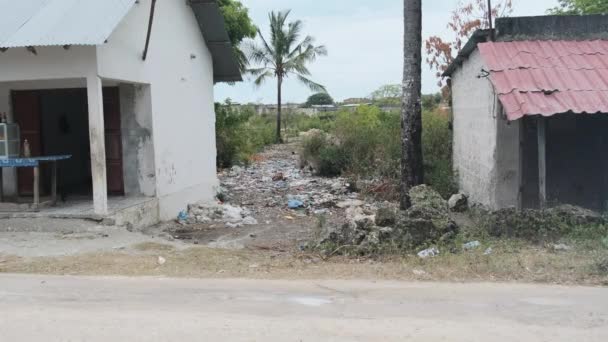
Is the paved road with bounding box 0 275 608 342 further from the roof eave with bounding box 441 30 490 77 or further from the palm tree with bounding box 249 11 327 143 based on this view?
the palm tree with bounding box 249 11 327 143

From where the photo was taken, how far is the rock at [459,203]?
1299cm

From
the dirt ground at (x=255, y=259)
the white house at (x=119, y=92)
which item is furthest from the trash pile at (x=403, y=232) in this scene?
the white house at (x=119, y=92)

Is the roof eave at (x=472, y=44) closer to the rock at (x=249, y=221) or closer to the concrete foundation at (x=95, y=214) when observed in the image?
the rock at (x=249, y=221)

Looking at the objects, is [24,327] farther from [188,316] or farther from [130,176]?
[130,176]

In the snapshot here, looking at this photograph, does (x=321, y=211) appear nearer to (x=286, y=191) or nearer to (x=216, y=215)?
(x=216, y=215)

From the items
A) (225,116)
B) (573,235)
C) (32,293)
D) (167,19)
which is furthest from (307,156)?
(32,293)

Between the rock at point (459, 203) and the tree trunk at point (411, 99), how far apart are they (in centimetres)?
187

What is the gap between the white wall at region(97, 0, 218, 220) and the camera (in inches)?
432

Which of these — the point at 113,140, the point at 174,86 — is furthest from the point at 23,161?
the point at 174,86

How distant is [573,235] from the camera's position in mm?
8508

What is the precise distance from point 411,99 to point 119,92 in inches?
230

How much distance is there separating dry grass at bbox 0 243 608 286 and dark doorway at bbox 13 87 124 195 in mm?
4121

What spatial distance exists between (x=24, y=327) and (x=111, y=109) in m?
7.54

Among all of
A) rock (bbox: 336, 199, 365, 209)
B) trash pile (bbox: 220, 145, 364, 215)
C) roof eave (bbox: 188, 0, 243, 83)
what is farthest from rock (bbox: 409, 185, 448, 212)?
roof eave (bbox: 188, 0, 243, 83)
